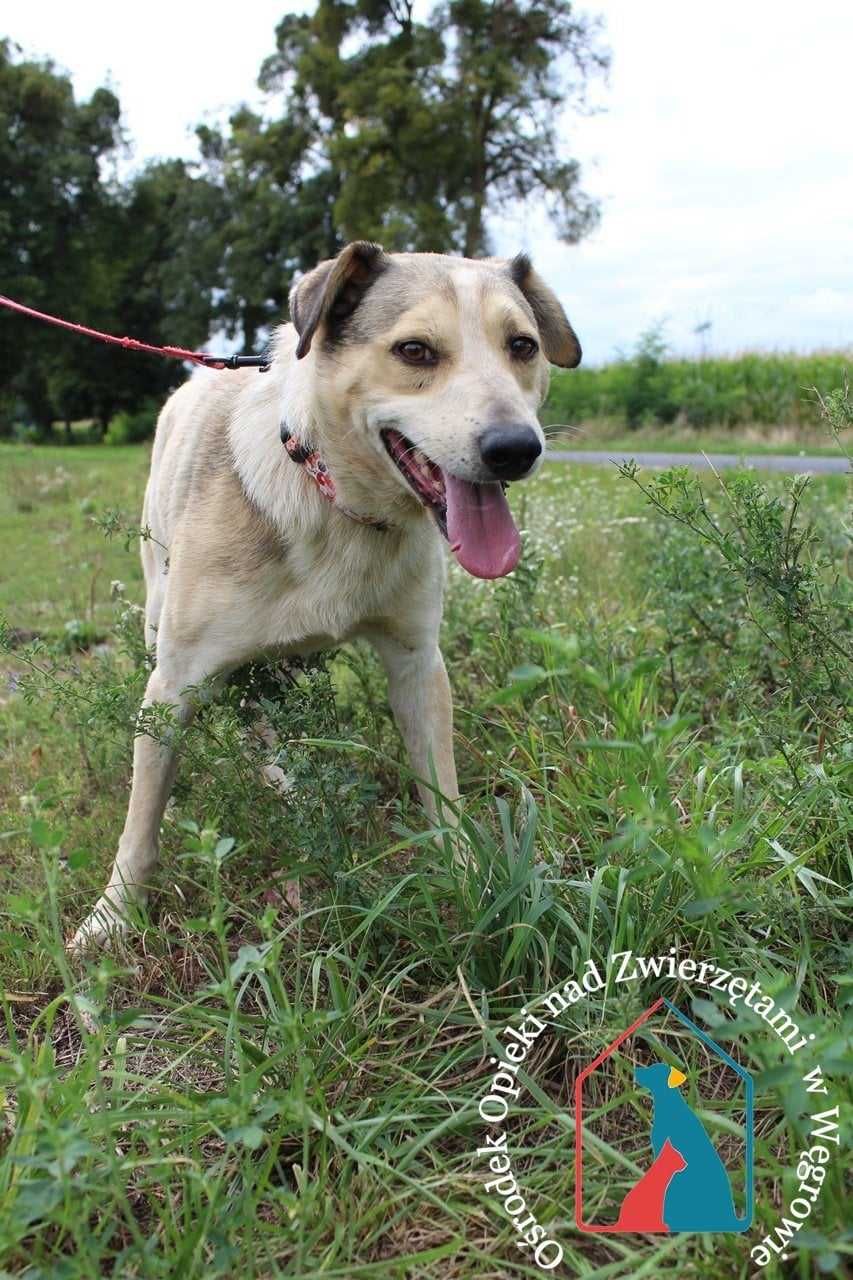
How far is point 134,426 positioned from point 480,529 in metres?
37.1

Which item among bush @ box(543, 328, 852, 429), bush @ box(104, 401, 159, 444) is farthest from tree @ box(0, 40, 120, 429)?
bush @ box(543, 328, 852, 429)

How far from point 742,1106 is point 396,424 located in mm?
1667

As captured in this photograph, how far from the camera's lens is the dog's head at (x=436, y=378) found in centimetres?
235

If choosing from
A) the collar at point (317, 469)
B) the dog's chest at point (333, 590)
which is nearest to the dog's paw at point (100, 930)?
the dog's chest at point (333, 590)

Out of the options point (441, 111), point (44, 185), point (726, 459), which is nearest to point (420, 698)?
point (726, 459)

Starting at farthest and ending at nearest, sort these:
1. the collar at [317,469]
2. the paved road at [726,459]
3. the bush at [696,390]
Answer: the bush at [696,390] → the paved road at [726,459] → the collar at [317,469]

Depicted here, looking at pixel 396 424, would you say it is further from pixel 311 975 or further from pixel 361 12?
pixel 361 12

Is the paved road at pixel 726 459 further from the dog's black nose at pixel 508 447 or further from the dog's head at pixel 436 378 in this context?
the dog's black nose at pixel 508 447

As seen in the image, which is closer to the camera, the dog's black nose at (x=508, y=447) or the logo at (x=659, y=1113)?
the logo at (x=659, y=1113)

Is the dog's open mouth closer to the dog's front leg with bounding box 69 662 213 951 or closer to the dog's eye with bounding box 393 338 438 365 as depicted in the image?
the dog's eye with bounding box 393 338 438 365

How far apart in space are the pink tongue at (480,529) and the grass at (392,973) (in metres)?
0.35

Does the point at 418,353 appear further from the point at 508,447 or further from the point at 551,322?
the point at 551,322

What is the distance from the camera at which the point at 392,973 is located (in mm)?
2107

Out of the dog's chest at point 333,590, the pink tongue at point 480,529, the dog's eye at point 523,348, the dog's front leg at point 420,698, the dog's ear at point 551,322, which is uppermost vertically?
the dog's ear at point 551,322
